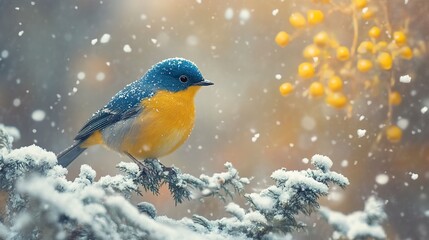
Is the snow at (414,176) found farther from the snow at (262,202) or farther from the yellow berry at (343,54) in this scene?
the snow at (262,202)

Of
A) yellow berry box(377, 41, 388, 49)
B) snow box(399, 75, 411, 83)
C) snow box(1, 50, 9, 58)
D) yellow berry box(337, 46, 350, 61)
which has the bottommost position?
yellow berry box(337, 46, 350, 61)

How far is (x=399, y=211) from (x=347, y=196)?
0.30 metres

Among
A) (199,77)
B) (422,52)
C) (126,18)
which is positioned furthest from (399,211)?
(126,18)

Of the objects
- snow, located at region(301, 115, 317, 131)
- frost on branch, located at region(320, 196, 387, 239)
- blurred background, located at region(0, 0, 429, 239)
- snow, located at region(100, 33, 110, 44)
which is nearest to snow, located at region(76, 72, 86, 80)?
blurred background, located at region(0, 0, 429, 239)

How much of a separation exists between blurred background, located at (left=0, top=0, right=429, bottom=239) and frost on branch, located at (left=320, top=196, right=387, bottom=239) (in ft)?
6.78

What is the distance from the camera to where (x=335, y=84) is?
2.96 meters

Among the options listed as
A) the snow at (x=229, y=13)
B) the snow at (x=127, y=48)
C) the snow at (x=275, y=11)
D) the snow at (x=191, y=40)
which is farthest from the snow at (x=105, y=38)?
the snow at (x=275, y=11)

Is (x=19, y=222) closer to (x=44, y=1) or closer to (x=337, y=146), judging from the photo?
(x=337, y=146)

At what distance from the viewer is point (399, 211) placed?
3.30m

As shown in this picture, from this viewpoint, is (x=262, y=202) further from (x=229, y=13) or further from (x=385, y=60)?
(x=229, y=13)

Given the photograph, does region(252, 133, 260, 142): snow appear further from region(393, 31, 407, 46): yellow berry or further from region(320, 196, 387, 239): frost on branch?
region(320, 196, 387, 239): frost on branch

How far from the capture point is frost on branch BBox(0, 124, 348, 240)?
3.27 feet

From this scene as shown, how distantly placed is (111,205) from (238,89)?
10.3 ft

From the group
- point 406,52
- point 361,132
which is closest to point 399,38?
point 406,52
